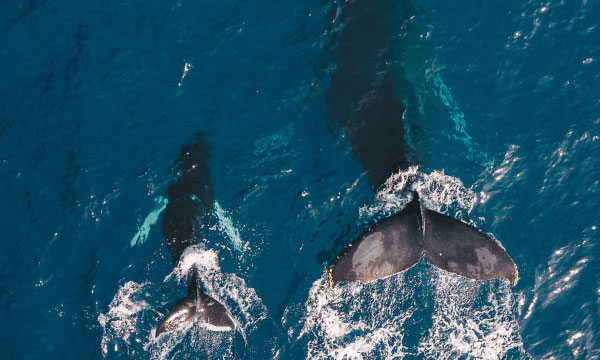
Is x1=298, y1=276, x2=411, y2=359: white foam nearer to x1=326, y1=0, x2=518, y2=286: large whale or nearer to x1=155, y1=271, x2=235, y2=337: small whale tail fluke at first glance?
x1=326, y1=0, x2=518, y2=286: large whale

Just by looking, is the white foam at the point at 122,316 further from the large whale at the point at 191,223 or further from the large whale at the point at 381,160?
the large whale at the point at 381,160

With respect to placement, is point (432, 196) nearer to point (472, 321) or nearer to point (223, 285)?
point (472, 321)

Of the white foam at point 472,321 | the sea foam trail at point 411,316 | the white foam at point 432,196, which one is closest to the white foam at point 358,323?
the sea foam trail at point 411,316

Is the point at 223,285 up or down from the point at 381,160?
down

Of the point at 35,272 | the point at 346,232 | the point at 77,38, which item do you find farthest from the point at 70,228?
the point at 346,232

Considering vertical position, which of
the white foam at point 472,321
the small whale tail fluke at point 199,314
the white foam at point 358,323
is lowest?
the white foam at point 472,321

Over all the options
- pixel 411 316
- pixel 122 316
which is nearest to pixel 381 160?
pixel 411 316
